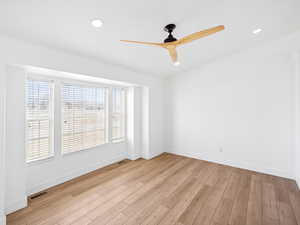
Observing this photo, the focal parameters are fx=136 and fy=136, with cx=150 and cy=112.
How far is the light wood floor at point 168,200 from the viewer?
1791 millimetres

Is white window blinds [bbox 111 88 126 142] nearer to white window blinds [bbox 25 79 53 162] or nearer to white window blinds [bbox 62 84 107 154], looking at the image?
white window blinds [bbox 62 84 107 154]

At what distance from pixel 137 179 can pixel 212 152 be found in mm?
2215

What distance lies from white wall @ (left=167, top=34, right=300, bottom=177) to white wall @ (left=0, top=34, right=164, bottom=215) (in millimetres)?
1244

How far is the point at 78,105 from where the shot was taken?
2959 millimetres

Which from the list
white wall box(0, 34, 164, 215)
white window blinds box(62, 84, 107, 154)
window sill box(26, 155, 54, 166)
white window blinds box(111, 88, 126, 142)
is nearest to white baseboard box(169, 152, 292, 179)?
white wall box(0, 34, 164, 215)

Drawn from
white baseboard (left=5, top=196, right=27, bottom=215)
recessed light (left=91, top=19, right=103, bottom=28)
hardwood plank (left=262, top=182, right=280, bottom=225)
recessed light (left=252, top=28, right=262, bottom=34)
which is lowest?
hardwood plank (left=262, top=182, right=280, bottom=225)

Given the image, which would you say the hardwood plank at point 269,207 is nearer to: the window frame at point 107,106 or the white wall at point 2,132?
the window frame at point 107,106

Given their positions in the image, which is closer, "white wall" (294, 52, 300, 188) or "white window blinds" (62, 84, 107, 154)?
"white wall" (294, 52, 300, 188)

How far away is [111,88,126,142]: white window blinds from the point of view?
3686 millimetres

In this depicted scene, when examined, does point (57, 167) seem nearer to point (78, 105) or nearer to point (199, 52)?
point (78, 105)

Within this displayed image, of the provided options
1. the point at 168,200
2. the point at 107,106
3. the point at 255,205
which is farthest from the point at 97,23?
the point at 255,205

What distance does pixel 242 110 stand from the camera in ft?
10.9

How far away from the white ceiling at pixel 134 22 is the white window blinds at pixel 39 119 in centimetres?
85

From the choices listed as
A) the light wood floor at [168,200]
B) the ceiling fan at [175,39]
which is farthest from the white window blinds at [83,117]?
the ceiling fan at [175,39]
